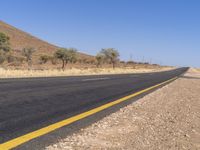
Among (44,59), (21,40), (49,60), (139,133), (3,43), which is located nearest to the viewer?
(139,133)

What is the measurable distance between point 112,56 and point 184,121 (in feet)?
311

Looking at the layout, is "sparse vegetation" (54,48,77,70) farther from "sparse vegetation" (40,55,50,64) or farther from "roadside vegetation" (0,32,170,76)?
"sparse vegetation" (40,55,50,64)

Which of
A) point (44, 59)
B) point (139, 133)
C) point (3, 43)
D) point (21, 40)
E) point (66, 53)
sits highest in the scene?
point (21, 40)

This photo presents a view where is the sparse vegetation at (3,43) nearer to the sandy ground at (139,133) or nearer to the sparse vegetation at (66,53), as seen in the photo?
the sparse vegetation at (66,53)

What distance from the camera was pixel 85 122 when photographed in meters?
6.65

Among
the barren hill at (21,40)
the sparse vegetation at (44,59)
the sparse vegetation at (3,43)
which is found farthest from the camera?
the barren hill at (21,40)

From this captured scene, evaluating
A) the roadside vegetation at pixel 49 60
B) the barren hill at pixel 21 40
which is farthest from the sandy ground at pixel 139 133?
the barren hill at pixel 21 40

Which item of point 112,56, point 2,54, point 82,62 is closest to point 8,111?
point 2,54

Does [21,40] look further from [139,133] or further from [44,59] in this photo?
[139,133]

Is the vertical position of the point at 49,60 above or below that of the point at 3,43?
below

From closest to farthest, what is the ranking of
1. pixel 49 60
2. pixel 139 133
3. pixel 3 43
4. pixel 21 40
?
pixel 139 133 < pixel 3 43 < pixel 49 60 < pixel 21 40

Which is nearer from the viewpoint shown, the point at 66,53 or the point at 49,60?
the point at 66,53

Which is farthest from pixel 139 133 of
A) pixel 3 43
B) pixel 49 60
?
pixel 49 60

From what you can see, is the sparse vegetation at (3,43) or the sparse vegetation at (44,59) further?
the sparse vegetation at (44,59)
